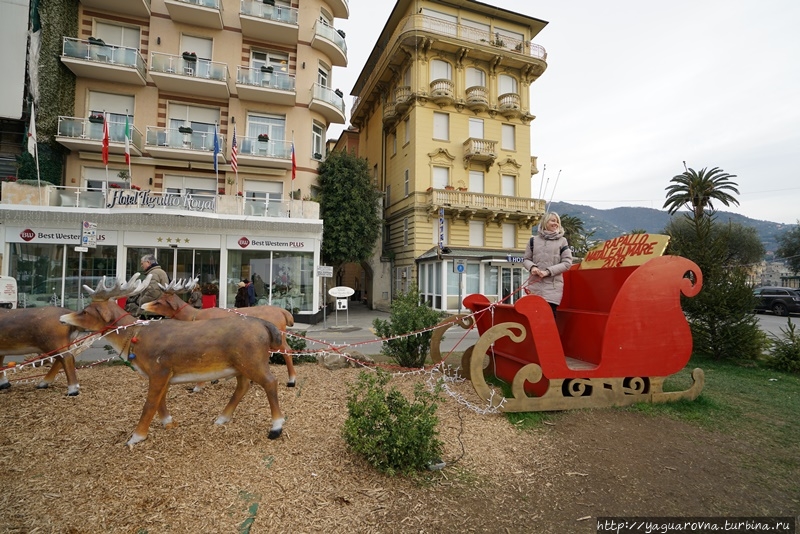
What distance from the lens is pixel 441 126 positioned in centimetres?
2445

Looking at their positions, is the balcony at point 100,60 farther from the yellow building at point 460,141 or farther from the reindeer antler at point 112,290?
the reindeer antler at point 112,290

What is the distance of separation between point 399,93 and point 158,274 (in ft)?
72.6

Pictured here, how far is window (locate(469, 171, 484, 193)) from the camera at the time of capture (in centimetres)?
2503

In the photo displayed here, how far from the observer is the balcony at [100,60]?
1695cm

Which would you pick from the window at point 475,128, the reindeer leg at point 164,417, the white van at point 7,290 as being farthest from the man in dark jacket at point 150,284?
the window at point 475,128

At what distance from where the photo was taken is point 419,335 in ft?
21.6

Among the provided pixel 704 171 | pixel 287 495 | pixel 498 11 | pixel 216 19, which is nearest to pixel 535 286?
pixel 287 495

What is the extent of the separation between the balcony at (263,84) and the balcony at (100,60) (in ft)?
15.0

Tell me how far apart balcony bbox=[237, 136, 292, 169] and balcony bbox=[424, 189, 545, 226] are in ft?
28.5

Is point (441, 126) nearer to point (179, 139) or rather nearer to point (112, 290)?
point (179, 139)

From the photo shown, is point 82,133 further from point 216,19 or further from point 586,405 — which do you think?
point 586,405

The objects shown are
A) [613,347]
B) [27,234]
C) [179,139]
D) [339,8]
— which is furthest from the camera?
[339,8]

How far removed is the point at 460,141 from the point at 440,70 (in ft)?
15.7

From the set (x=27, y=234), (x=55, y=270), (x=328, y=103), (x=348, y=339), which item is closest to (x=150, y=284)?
(x=348, y=339)
